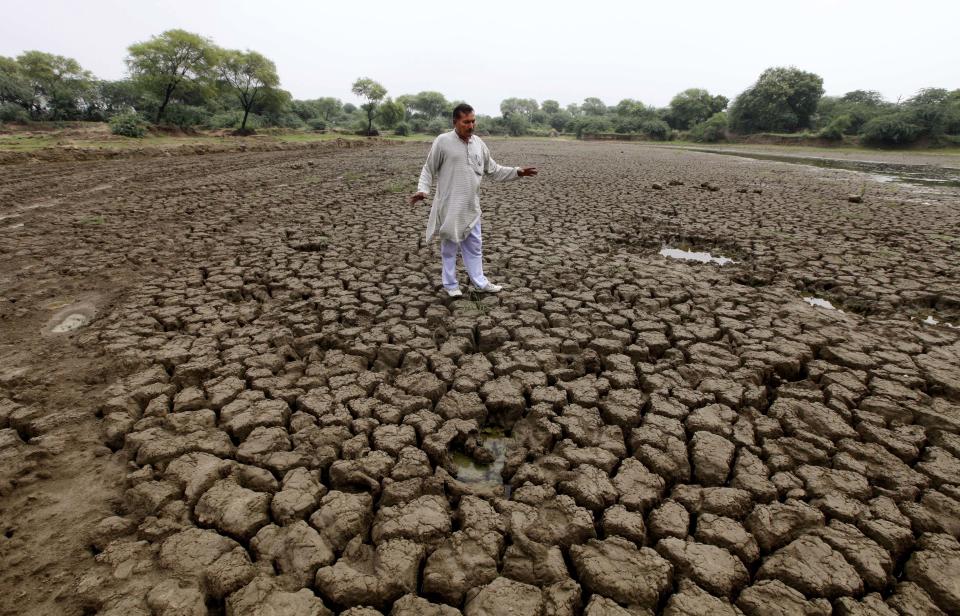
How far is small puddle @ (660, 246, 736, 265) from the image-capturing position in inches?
226

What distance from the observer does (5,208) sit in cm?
782

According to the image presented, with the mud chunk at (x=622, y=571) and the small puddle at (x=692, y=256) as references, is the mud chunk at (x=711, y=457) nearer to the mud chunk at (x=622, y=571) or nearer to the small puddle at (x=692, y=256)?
the mud chunk at (x=622, y=571)

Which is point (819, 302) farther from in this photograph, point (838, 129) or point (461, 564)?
point (838, 129)

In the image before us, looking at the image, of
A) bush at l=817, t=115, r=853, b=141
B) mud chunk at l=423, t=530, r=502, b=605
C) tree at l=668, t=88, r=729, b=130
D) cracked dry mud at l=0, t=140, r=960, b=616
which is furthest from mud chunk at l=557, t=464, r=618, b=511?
tree at l=668, t=88, r=729, b=130

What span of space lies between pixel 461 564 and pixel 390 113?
184 feet

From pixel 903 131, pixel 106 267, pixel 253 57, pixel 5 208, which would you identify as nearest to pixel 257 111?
pixel 253 57

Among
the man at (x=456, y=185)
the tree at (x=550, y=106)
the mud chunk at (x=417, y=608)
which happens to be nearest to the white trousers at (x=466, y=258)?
the man at (x=456, y=185)

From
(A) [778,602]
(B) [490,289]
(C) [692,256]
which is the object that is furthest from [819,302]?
(A) [778,602]

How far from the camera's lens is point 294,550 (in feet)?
5.99

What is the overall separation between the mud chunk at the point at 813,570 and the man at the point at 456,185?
3.10 m

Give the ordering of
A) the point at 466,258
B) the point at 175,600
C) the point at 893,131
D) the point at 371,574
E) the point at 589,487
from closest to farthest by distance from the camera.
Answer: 1. the point at 175,600
2. the point at 371,574
3. the point at 589,487
4. the point at 466,258
5. the point at 893,131

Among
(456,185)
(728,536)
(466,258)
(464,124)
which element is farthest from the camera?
(466,258)

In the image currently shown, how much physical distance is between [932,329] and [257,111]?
175 ft

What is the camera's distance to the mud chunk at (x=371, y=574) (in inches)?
65.5
